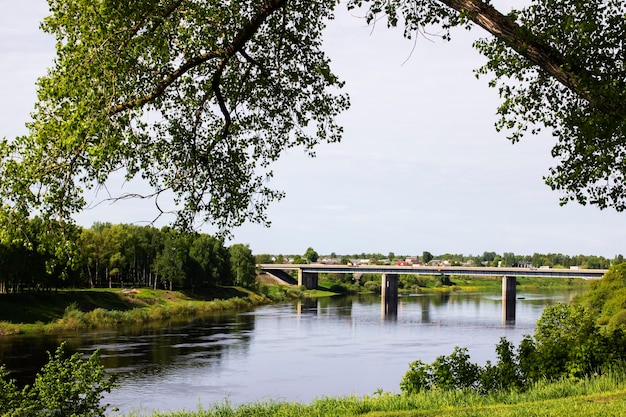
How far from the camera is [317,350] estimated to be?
4131 centimetres

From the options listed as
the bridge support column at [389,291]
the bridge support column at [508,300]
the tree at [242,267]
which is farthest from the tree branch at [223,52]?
the tree at [242,267]

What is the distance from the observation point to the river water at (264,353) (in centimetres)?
2848

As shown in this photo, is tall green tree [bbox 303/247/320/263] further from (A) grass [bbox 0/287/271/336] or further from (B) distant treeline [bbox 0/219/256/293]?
(A) grass [bbox 0/287/271/336]

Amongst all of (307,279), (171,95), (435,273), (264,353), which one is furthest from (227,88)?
(307,279)

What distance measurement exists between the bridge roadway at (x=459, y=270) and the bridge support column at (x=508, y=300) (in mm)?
2797

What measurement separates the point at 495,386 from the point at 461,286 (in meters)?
130

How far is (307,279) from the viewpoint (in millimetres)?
110062

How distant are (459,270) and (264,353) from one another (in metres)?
59.4

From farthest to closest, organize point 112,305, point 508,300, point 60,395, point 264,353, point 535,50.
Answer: point 508,300, point 112,305, point 264,353, point 60,395, point 535,50

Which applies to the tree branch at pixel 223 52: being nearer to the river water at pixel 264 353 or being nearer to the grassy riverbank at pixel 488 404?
the grassy riverbank at pixel 488 404

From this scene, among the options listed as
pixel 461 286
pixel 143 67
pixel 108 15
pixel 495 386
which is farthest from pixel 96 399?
pixel 461 286

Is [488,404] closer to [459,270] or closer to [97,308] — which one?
[97,308]

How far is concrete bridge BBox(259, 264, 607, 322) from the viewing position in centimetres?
7775

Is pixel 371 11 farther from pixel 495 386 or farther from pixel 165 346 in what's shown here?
pixel 165 346
